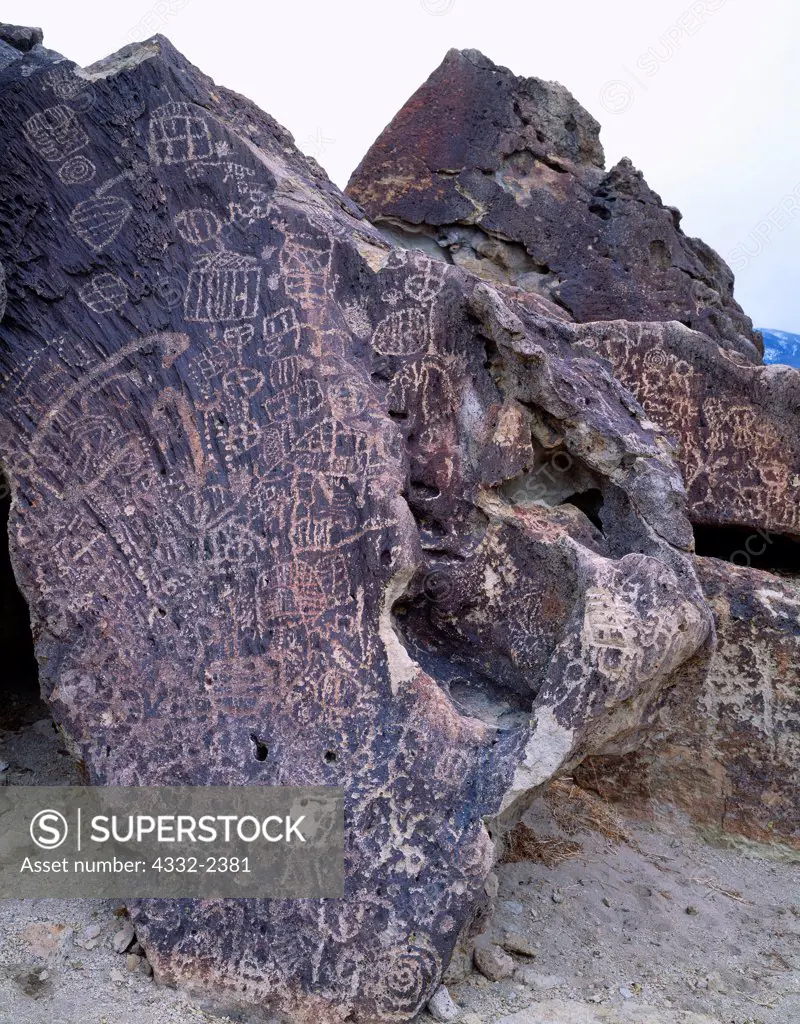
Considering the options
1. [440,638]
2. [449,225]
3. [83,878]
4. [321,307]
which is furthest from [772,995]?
[449,225]

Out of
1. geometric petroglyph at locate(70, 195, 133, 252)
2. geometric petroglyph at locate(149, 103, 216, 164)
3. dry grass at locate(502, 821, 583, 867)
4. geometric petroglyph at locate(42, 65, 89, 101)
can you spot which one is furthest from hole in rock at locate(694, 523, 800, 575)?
geometric petroglyph at locate(42, 65, 89, 101)

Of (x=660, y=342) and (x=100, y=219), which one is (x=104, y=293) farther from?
(x=660, y=342)

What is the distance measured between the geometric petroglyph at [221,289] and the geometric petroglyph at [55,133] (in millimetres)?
539

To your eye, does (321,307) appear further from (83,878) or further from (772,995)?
(772,995)

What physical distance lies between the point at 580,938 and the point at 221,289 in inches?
89.9

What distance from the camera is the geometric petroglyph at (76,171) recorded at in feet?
9.75

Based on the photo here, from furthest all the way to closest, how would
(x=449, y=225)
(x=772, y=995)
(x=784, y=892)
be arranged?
(x=449, y=225), (x=784, y=892), (x=772, y=995)

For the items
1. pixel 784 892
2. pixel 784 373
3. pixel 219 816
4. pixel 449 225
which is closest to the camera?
pixel 219 816

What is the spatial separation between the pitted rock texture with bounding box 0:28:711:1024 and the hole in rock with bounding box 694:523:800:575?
116cm

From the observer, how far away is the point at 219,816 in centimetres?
257

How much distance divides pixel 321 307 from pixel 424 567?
0.88 metres

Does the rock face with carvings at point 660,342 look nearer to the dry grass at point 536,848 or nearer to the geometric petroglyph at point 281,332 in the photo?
the dry grass at point 536,848

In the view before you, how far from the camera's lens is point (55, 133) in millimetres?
2971

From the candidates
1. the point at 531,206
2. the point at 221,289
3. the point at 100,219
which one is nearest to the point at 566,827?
the point at 221,289
